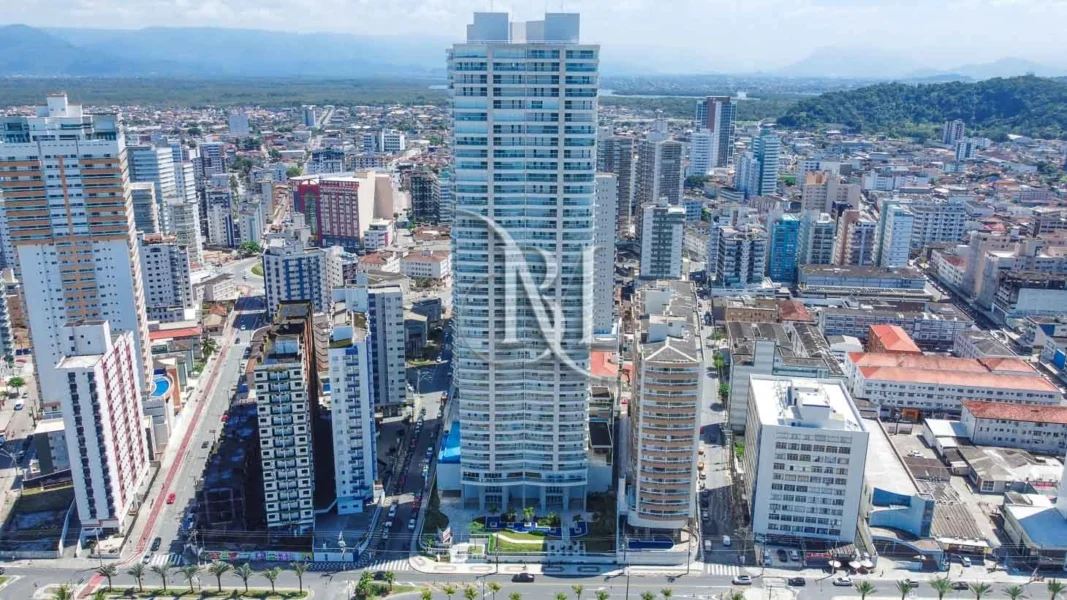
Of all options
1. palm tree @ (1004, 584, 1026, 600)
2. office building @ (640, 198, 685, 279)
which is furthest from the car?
office building @ (640, 198, 685, 279)

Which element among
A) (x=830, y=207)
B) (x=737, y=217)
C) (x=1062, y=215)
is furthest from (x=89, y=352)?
(x=1062, y=215)

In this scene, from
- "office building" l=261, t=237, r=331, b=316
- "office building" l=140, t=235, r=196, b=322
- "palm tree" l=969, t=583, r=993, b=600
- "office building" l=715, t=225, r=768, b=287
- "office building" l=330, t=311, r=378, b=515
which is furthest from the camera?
"office building" l=715, t=225, r=768, b=287

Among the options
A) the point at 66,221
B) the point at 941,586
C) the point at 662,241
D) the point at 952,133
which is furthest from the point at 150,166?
the point at 952,133

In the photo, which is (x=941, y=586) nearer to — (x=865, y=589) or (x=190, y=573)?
(x=865, y=589)

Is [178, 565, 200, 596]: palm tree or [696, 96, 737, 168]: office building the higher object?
[696, 96, 737, 168]: office building

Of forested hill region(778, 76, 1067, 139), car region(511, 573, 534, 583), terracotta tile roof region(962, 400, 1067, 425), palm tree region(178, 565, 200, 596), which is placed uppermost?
forested hill region(778, 76, 1067, 139)

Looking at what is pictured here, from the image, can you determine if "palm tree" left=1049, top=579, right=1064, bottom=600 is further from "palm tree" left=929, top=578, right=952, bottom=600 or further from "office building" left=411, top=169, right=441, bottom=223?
"office building" left=411, top=169, right=441, bottom=223
